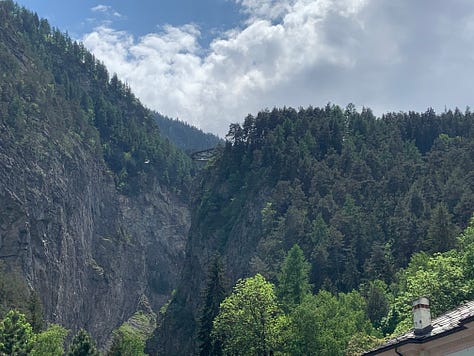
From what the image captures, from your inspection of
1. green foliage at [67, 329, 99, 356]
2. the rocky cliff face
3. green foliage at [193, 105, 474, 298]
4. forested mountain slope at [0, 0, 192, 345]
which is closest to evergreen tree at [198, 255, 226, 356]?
green foliage at [67, 329, 99, 356]

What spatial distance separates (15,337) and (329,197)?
167 feet

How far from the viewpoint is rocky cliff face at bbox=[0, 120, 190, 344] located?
114750mm

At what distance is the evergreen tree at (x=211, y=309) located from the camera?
60062mm

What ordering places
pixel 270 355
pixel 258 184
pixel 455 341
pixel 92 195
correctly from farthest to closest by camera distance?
pixel 92 195
pixel 258 184
pixel 270 355
pixel 455 341

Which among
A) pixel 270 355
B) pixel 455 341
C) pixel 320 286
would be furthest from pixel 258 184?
pixel 455 341

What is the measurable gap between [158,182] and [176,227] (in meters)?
12.5

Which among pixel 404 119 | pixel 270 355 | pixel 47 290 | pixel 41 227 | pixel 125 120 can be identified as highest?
pixel 125 120

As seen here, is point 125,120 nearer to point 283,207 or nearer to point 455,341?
point 283,207

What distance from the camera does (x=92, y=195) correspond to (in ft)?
479

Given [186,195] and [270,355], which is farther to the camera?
[186,195]

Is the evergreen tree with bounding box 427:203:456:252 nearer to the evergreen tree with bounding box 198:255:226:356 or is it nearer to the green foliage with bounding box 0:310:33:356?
the evergreen tree with bounding box 198:255:226:356

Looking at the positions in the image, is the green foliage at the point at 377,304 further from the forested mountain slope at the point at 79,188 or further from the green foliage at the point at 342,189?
the forested mountain slope at the point at 79,188

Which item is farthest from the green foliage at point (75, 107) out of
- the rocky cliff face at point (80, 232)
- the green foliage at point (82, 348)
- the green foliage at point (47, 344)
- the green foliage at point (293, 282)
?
the green foliage at point (293, 282)

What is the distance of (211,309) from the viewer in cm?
6331
